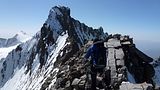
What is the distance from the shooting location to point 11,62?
192375 mm

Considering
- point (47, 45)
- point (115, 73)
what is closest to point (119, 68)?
point (115, 73)

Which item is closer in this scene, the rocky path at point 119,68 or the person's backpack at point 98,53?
the rocky path at point 119,68

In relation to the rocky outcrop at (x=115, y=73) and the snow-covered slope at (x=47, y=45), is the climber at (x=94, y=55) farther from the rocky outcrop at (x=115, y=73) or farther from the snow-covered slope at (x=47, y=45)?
the snow-covered slope at (x=47, y=45)

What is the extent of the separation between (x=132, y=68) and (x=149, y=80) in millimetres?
3173

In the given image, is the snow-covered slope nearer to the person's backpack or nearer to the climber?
the person's backpack

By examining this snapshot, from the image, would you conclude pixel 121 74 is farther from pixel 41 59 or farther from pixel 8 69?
pixel 8 69

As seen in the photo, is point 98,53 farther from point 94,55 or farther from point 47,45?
point 47,45

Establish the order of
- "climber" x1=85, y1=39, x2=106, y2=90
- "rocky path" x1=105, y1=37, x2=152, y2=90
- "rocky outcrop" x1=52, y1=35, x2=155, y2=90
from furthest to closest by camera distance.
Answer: "rocky outcrop" x1=52, y1=35, x2=155, y2=90
"climber" x1=85, y1=39, x2=106, y2=90
"rocky path" x1=105, y1=37, x2=152, y2=90

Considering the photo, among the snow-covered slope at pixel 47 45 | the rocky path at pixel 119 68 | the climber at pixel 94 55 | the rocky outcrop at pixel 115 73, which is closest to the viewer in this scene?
the rocky path at pixel 119 68

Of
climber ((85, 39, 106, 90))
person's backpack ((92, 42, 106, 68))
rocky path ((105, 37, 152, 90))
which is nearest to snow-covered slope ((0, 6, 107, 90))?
rocky path ((105, 37, 152, 90))

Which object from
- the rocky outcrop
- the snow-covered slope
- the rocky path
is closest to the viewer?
the rocky path

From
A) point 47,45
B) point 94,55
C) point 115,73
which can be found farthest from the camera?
point 47,45

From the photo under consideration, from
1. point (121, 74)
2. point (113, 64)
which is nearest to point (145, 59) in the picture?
point (113, 64)

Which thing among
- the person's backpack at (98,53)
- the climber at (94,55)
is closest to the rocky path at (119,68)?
the climber at (94,55)
